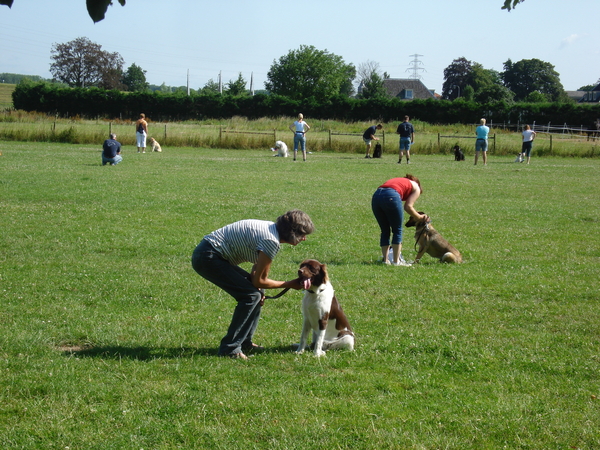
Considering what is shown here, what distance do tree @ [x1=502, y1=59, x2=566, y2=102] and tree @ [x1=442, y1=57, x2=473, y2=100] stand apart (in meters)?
8.26

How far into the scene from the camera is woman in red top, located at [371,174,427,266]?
9.44 meters

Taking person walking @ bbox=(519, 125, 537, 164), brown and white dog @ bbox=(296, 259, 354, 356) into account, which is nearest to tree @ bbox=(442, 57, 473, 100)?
person walking @ bbox=(519, 125, 537, 164)

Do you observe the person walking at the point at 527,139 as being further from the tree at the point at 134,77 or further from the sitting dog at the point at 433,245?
the tree at the point at 134,77

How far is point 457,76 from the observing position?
131 metres

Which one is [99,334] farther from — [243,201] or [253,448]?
[243,201]

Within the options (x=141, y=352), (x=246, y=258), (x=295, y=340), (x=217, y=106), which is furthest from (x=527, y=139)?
(x=217, y=106)

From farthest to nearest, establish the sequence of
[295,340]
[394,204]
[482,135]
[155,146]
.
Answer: [155,146], [482,135], [394,204], [295,340]

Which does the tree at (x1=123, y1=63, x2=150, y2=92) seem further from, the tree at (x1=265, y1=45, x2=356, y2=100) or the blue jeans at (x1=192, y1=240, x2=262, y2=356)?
the blue jeans at (x1=192, y1=240, x2=262, y2=356)

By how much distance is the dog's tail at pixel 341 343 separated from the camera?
19.5ft

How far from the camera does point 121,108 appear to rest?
63.8m

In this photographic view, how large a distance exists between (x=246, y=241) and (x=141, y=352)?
155cm

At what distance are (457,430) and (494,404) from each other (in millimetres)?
604

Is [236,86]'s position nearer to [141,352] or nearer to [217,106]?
[217,106]

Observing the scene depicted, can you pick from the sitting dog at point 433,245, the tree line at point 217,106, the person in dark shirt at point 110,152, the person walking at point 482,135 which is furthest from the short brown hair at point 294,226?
the tree line at point 217,106
